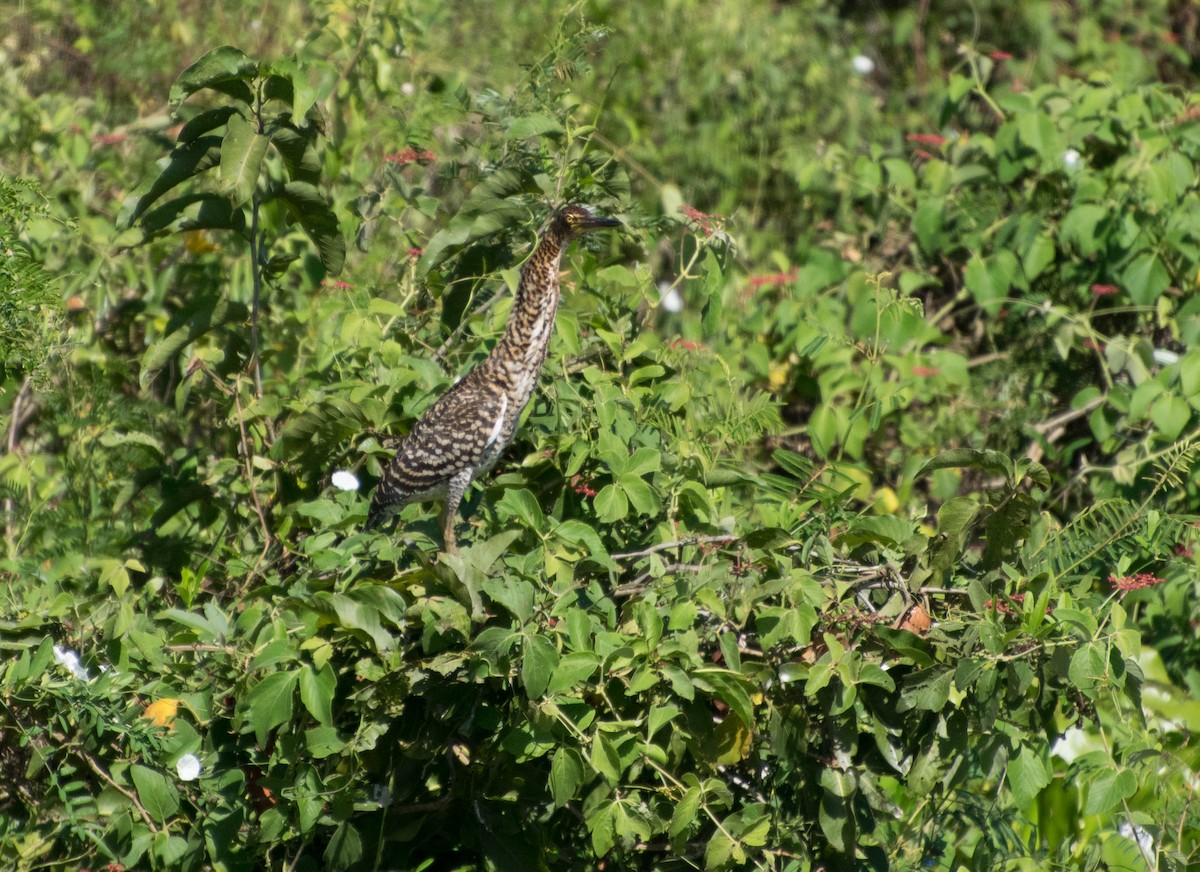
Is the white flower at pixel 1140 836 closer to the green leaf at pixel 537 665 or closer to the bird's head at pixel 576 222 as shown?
the green leaf at pixel 537 665

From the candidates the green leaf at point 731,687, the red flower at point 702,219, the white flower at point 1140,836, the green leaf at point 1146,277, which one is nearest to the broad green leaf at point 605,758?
the green leaf at point 731,687

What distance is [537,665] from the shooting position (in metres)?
2.90

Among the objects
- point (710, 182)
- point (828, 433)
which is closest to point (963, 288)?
point (828, 433)

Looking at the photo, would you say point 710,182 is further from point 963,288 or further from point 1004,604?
point 1004,604

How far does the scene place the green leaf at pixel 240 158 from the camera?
127 inches

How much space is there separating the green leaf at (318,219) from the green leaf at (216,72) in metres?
0.37

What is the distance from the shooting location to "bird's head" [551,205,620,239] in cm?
381

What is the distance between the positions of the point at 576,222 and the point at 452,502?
915 mm

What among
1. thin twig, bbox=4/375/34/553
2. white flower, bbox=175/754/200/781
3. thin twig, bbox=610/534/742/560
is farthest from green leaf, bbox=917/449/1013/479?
thin twig, bbox=4/375/34/553

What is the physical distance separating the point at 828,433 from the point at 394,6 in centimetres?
235

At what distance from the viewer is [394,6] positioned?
5051 millimetres

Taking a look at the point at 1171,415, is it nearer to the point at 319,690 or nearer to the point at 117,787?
the point at 319,690

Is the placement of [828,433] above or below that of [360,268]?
below

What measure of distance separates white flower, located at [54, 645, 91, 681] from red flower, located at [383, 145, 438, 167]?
74.1 inches
